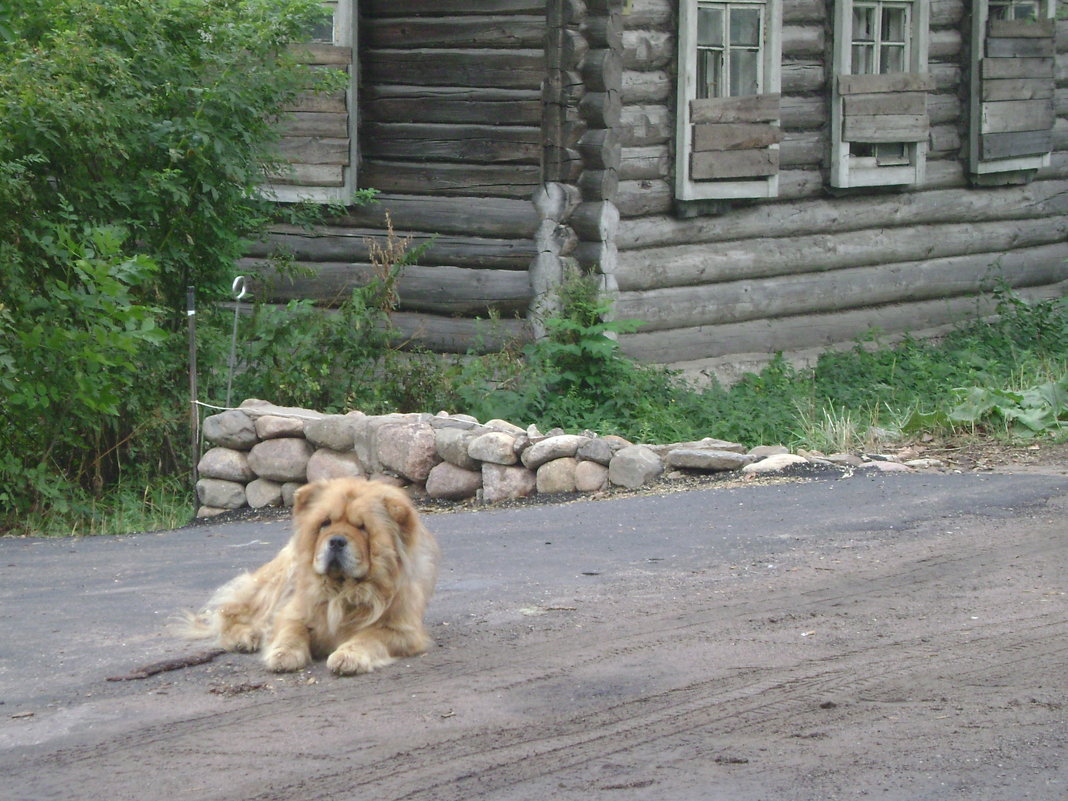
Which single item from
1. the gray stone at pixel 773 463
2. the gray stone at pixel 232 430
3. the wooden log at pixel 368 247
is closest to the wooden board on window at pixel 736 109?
the wooden log at pixel 368 247

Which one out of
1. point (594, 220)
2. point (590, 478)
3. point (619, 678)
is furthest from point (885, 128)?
point (619, 678)


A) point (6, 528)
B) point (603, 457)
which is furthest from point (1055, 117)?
point (6, 528)

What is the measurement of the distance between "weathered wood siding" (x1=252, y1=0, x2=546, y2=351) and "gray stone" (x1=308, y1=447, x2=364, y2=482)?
2019 mm

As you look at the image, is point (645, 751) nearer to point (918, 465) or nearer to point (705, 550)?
point (705, 550)

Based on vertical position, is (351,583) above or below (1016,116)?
below

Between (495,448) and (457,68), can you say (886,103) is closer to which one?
(457,68)

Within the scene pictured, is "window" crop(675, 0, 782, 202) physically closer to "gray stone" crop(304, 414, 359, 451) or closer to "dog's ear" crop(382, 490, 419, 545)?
"gray stone" crop(304, 414, 359, 451)

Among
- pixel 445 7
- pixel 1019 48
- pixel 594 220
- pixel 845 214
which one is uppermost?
pixel 1019 48

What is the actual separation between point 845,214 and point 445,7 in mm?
4438

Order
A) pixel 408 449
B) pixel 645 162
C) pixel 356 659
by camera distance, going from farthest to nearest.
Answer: pixel 645 162
pixel 408 449
pixel 356 659

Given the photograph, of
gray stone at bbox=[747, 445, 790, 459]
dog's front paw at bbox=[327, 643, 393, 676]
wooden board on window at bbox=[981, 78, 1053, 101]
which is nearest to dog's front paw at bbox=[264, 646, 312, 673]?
dog's front paw at bbox=[327, 643, 393, 676]

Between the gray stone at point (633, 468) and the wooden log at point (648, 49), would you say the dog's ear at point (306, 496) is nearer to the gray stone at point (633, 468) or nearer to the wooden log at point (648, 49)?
the gray stone at point (633, 468)

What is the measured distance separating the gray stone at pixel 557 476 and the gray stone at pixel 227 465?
6.60 ft

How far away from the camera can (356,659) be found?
495cm
